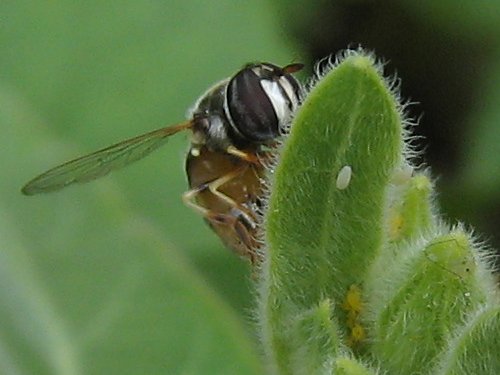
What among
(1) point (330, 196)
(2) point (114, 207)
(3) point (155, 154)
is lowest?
(3) point (155, 154)

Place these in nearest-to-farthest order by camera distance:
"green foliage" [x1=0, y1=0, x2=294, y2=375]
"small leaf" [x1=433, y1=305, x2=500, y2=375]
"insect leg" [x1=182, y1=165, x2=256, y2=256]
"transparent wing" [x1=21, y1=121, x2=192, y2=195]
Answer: "small leaf" [x1=433, y1=305, x2=500, y2=375] → "insect leg" [x1=182, y1=165, x2=256, y2=256] → "transparent wing" [x1=21, y1=121, x2=192, y2=195] → "green foliage" [x1=0, y1=0, x2=294, y2=375]

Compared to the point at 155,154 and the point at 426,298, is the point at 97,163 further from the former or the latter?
the point at 426,298

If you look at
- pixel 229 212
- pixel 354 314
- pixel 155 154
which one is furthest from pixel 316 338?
pixel 155 154

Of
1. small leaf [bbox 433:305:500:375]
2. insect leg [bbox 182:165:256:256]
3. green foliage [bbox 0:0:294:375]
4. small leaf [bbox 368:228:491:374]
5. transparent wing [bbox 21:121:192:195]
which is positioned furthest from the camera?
green foliage [bbox 0:0:294:375]

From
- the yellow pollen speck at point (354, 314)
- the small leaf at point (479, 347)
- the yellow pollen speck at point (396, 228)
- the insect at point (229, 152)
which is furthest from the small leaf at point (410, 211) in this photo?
the insect at point (229, 152)

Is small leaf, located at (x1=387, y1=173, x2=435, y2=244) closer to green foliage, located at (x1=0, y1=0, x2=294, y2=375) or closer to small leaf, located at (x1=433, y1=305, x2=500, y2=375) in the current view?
small leaf, located at (x1=433, y1=305, x2=500, y2=375)

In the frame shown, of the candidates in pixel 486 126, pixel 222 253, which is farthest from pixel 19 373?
pixel 486 126

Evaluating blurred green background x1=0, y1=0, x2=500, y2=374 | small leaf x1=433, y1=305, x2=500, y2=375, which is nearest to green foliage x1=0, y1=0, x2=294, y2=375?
blurred green background x1=0, y1=0, x2=500, y2=374

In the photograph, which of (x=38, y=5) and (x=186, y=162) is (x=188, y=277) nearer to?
(x=186, y=162)
